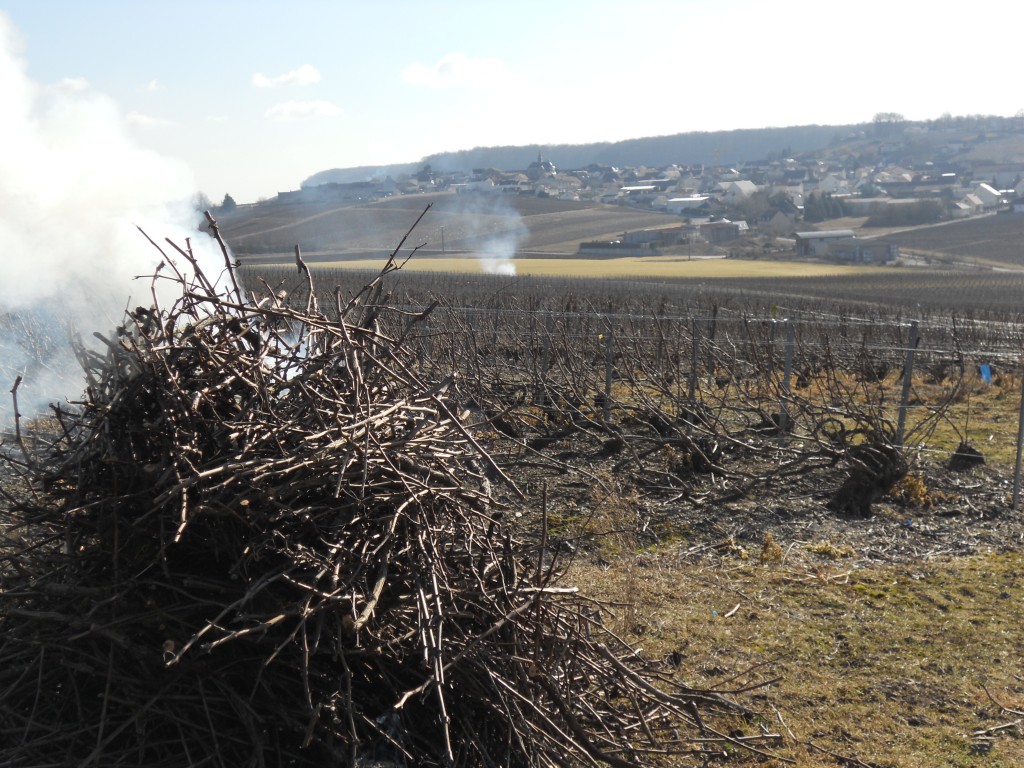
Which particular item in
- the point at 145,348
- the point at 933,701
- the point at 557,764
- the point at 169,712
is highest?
the point at 145,348

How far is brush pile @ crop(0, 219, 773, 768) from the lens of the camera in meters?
3.68

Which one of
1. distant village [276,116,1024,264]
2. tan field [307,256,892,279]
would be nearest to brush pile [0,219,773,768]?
tan field [307,256,892,279]

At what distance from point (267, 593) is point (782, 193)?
13065 cm

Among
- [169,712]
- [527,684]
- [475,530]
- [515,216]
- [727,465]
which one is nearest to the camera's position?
[169,712]

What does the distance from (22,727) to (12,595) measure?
0.49 metres

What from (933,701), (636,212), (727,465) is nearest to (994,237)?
(636,212)

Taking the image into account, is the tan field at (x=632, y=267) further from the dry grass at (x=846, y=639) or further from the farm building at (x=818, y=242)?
the dry grass at (x=846, y=639)

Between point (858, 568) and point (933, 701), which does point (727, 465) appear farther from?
point (933, 701)

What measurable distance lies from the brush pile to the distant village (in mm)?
76350

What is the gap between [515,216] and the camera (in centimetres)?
10206

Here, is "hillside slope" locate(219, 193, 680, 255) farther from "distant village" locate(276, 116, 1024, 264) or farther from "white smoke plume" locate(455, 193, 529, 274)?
Result: "distant village" locate(276, 116, 1024, 264)

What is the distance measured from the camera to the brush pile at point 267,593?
368cm

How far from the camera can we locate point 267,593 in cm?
374

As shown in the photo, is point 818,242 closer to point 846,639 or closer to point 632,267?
point 632,267
